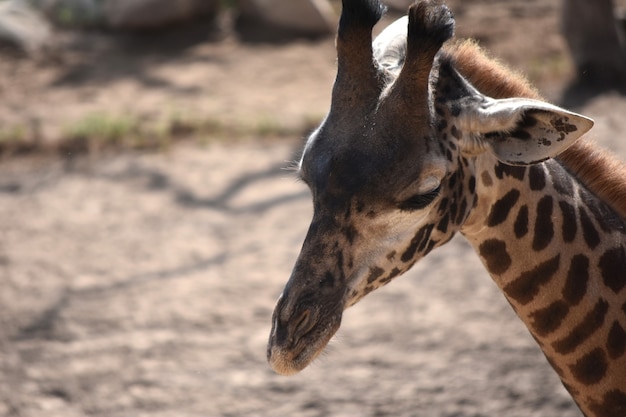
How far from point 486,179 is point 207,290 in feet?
12.5

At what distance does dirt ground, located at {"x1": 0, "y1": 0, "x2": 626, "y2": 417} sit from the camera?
211 inches

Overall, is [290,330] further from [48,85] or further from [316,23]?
[316,23]

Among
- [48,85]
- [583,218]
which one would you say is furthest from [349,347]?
[48,85]

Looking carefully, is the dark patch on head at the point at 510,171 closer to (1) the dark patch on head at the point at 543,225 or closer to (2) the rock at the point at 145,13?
(1) the dark patch on head at the point at 543,225

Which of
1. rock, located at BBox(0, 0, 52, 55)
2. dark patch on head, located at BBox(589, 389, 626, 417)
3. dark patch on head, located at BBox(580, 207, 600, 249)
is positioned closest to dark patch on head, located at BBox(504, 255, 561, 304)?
dark patch on head, located at BBox(580, 207, 600, 249)

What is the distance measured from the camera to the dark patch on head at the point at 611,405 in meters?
3.33

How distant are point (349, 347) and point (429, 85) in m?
3.07

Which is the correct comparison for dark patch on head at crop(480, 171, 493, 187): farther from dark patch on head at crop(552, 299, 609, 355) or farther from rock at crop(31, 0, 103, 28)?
rock at crop(31, 0, 103, 28)

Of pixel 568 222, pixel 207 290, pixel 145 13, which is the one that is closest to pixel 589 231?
pixel 568 222

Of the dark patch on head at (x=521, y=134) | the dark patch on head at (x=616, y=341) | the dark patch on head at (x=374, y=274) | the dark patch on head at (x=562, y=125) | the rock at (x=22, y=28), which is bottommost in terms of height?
the rock at (x=22, y=28)

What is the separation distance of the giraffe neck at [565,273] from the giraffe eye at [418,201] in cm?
30

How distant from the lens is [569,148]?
3.43 meters

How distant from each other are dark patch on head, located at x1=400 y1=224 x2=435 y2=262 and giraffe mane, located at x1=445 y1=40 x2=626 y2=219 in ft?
2.09

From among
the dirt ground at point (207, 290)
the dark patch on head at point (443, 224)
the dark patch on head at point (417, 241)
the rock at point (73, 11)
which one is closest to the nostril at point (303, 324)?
the dark patch on head at point (417, 241)
